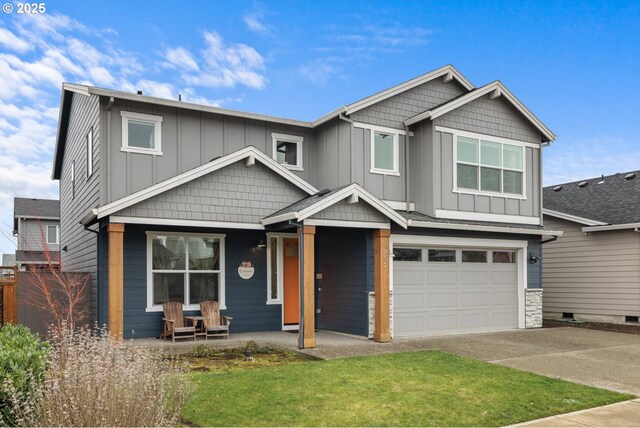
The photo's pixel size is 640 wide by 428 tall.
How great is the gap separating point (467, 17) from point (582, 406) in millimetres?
13305

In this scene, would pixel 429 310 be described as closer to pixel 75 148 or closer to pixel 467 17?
pixel 467 17

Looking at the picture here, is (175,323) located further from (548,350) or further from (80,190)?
(548,350)

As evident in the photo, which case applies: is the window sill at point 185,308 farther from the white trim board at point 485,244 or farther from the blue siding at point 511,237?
the blue siding at point 511,237

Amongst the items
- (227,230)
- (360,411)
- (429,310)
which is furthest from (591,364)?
(227,230)

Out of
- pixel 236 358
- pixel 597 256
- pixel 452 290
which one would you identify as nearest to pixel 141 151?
pixel 236 358

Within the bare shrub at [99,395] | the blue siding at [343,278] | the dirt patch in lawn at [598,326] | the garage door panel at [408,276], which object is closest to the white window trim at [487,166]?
the garage door panel at [408,276]

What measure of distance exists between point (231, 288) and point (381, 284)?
11.7ft

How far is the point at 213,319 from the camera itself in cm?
1199

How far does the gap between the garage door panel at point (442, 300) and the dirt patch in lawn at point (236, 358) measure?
14.4 feet

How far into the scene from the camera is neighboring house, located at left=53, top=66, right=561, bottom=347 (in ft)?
36.7

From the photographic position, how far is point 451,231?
1316 centimetres

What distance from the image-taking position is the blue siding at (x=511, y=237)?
41.7 feet

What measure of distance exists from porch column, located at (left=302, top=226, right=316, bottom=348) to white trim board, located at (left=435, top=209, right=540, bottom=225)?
13.0 ft

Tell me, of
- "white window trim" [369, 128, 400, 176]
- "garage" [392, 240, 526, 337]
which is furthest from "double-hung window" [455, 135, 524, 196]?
"garage" [392, 240, 526, 337]
